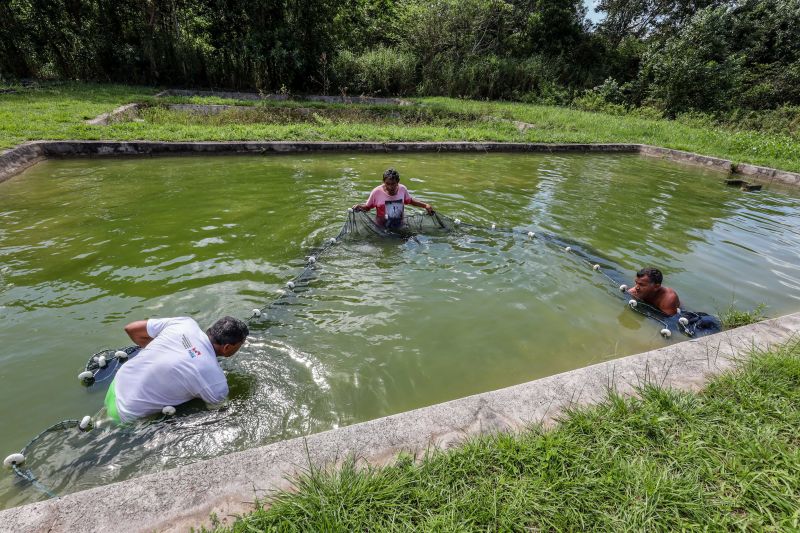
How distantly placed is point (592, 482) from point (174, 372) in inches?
112

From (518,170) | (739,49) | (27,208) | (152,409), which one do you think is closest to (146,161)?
(27,208)

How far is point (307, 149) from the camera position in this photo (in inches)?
457

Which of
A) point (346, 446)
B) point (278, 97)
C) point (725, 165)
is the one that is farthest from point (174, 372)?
point (278, 97)

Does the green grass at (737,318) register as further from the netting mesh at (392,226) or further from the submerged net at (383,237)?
the netting mesh at (392,226)

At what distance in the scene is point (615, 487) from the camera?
2135 mm

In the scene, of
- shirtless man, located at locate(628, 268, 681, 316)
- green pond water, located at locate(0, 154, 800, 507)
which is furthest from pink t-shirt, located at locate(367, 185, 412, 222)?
shirtless man, located at locate(628, 268, 681, 316)

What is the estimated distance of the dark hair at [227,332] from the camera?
2988mm

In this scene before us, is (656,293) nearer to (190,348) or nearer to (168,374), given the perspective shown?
(190,348)

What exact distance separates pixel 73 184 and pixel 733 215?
46.3 feet

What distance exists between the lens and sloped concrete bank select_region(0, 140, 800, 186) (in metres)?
9.02

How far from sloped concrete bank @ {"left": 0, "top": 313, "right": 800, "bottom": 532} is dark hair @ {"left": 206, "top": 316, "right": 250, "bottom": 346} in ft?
3.23

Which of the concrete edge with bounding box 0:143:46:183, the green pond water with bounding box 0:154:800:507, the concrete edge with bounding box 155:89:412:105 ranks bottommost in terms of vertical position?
the green pond water with bounding box 0:154:800:507

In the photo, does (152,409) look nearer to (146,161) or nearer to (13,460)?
(13,460)

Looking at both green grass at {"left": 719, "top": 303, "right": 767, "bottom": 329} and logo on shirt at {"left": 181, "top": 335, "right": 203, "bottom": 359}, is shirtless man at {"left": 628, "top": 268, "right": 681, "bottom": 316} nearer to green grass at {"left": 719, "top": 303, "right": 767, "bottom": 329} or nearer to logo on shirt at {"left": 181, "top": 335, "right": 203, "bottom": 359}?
green grass at {"left": 719, "top": 303, "right": 767, "bottom": 329}
